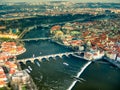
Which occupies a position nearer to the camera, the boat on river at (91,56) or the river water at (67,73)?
the river water at (67,73)

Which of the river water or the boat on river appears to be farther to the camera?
the boat on river

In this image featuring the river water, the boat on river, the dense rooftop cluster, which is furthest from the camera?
the dense rooftop cluster

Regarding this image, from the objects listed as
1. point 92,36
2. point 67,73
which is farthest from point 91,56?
point 92,36

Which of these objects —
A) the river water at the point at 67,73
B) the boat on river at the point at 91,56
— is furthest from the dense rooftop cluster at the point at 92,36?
the river water at the point at 67,73

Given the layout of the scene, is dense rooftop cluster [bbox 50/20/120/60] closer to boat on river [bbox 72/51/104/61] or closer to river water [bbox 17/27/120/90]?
boat on river [bbox 72/51/104/61]

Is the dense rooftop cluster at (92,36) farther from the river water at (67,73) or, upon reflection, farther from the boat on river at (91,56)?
the river water at (67,73)

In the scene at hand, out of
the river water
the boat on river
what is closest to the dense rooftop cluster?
the boat on river

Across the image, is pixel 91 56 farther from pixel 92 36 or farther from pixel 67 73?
pixel 92 36

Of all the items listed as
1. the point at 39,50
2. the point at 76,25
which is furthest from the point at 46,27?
the point at 39,50

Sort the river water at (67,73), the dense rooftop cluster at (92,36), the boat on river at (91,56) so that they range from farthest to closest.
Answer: the dense rooftop cluster at (92,36) → the boat on river at (91,56) → the river water at (67,73)

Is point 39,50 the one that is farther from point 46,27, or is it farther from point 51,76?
point 46,27
